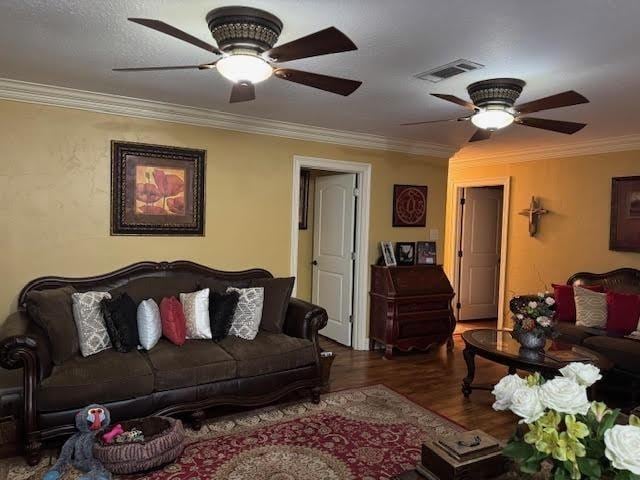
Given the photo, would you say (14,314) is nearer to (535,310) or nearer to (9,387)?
(9,387)

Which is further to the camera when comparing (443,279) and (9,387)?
(443,279)

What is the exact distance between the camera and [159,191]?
4.01m

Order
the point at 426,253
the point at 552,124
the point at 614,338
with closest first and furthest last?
the point at 552,124 < the point at 614,338 < the point at 426,253

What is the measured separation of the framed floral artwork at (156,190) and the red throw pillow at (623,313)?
151 inches

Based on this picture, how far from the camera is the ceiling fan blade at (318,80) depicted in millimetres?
2316

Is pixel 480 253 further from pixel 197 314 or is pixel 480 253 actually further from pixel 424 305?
pixel 197 314

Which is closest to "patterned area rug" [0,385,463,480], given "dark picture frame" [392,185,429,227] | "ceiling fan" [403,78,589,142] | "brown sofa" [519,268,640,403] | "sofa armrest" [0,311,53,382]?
"sofa armrest" [0,311,53,382]

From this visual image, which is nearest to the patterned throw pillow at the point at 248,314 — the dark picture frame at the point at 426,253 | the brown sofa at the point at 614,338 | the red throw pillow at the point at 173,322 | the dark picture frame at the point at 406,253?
the red throw pillow at the point at 173,322

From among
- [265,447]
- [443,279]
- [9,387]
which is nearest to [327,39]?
[265,447]

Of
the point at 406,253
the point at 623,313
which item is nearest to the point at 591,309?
the point at 623,313

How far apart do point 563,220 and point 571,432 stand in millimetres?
4746

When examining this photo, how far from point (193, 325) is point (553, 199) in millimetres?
4424

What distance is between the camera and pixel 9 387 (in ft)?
11.2

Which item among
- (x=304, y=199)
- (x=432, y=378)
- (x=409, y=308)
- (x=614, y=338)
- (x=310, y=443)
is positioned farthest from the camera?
(x=304, y=199)
